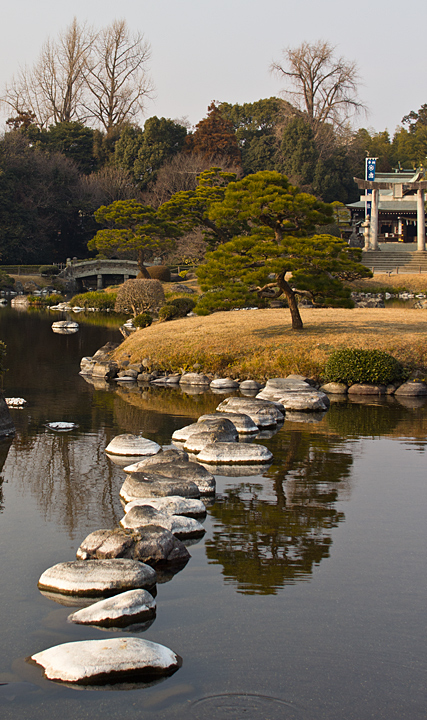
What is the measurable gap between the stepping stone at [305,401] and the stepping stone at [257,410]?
1155 mm

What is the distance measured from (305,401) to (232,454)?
4.62 metres

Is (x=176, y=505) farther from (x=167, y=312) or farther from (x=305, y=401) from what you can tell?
(x=167, y=312)

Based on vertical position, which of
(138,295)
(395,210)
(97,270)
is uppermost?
(395,210)

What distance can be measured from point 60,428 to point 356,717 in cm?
840

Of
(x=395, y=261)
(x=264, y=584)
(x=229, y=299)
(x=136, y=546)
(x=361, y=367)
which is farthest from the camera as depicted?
(x=395, y=261)

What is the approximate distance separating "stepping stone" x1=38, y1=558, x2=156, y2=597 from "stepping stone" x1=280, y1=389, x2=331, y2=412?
27.6ft

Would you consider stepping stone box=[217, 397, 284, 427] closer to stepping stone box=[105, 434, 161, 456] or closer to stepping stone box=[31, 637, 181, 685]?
stepping stone box=[105, 434, 161, 456]

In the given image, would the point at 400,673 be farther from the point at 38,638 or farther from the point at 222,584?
the point at 38,638

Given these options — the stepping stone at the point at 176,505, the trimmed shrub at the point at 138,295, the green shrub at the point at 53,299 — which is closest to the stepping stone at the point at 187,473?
the stepping stone at the point at 176,505

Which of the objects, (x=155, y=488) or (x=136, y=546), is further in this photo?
(x=155, y=488)

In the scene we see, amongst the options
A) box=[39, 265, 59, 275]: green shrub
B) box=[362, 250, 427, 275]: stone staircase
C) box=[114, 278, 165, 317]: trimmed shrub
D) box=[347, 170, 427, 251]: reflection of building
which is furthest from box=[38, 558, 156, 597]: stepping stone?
box=[39, 265, 59, 275]: green shrub

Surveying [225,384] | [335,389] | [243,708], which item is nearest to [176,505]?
[243,708]

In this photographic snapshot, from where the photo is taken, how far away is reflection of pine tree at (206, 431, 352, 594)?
586 cm

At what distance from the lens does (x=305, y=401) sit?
13.5 meters
